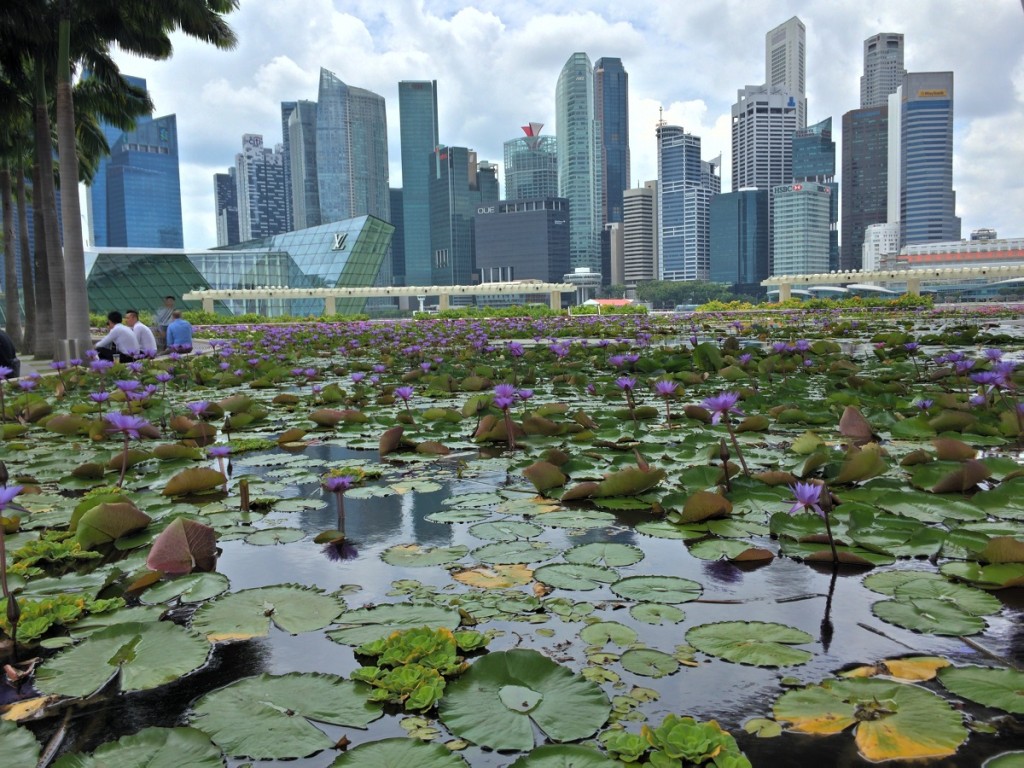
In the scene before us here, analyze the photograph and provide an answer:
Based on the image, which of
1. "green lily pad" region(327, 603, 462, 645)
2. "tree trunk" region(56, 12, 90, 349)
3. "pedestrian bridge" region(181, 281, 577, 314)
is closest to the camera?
"green lily pad" region(327, 603, 462, 645)

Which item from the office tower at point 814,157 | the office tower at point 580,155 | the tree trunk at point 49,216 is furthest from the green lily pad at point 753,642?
the office tower at point 814,157

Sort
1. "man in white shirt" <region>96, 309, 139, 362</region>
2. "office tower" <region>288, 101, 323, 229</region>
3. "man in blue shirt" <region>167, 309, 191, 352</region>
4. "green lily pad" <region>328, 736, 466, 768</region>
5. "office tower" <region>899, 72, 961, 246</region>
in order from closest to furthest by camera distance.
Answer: "green lily pad" <region>328, 736, 466, 768</region> < "man in white shirt" <region>96, 309, 139, 362</region> < "man in blue shirt" <region>167, 309, 191, 352</region> < "office tower" <region>899, 72, 961, 246</region> < "office tower" <region>288, 101, 323, 229</region>

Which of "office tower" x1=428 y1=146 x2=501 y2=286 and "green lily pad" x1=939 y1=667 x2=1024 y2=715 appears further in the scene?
"office tower" x1=428 y1=146 x2=501 y2=286

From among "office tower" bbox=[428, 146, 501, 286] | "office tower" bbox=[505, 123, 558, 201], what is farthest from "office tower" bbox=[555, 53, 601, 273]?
"office tower" bbox=[428, 146, 501, 286]

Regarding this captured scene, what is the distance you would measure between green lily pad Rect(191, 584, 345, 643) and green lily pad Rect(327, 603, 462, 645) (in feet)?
0.16

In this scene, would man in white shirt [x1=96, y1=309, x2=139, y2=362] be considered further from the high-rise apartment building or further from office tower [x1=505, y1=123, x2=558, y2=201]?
office tower [x1=505, y1=123, x2=558, y2=201]

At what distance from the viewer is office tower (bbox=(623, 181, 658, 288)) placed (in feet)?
518

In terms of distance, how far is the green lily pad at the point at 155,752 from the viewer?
3.35ft

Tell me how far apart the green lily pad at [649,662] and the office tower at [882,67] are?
737 feet

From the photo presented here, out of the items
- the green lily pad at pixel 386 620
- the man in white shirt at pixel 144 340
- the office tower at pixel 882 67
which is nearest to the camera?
the green lily pad at pixel 386 620

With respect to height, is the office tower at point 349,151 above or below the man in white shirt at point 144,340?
above

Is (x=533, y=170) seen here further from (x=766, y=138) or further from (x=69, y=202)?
(x=69, y=202)

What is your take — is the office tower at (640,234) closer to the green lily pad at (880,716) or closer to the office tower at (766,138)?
the office tower at (766,138)

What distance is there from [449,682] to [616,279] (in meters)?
164
